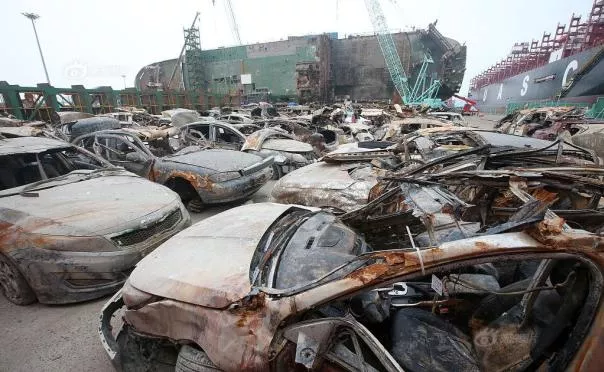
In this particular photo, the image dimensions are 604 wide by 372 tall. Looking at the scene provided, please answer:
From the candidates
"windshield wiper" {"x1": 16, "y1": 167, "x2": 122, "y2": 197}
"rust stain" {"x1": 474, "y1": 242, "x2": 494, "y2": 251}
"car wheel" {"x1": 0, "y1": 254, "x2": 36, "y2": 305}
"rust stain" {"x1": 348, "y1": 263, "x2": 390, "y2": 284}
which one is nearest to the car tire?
"rust stain" {"x1": 348, "y1": 263, "x2": 390, "y2": 284}

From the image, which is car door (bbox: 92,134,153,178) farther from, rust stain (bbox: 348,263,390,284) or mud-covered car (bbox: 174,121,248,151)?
rust stain (bbox: 348,263,390,284)

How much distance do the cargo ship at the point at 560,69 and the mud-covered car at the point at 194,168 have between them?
78.3 feet

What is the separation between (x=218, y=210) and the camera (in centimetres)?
608

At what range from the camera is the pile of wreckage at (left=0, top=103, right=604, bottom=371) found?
137 cm

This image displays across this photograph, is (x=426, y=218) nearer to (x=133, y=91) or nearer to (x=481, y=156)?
(x=481, y=156)

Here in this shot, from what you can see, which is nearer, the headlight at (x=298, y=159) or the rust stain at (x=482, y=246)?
the rust stain at (x=482, y=246)

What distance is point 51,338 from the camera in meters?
2.81

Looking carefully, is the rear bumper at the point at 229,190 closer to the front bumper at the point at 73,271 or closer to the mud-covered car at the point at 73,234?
the mud-covered car at the point at 73,234

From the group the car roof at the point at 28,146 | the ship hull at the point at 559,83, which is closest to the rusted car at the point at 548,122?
the car roof at the point at 28,146

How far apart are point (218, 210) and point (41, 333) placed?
344 centimetres

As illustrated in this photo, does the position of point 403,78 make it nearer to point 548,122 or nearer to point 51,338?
point 548,122

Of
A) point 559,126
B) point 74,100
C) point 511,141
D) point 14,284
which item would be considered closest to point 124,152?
point 14,284

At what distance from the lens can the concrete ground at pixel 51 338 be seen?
254cm

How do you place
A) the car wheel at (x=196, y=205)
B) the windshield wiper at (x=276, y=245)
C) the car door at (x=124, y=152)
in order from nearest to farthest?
the windshield wiper at (x=276, y=245) → the car wheel at (x=196, y=205) → the car door at (x=124, y=152)
